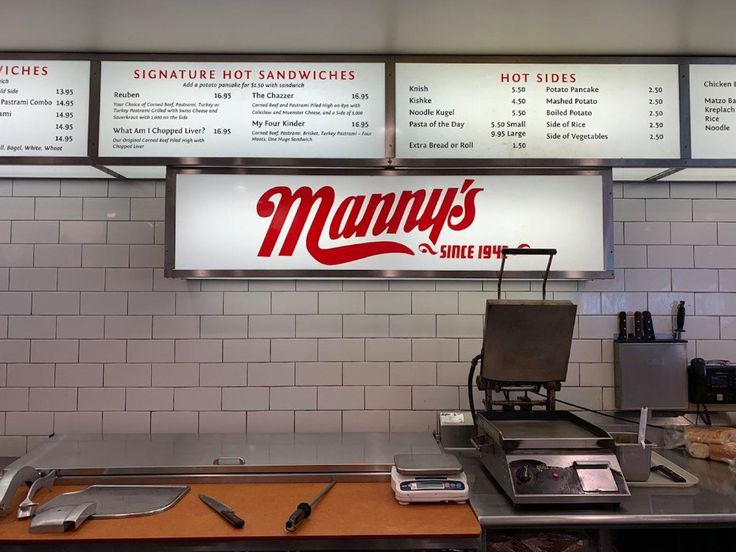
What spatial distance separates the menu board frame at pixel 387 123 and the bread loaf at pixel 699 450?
4.51 ft

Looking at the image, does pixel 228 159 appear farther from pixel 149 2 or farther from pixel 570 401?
pixel 570 401

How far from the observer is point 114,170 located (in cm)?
256

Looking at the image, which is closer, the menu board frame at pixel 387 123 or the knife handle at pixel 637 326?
the menu board frame at pixel 387 123

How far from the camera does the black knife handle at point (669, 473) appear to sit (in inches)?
85.0

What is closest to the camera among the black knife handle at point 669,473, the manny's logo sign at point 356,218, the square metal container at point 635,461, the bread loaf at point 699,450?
the square metal container at point 635,461

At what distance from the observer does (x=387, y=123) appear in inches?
94.0

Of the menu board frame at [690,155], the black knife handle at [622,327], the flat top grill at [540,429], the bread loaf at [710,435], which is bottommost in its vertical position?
the bread loaf at [710,435]

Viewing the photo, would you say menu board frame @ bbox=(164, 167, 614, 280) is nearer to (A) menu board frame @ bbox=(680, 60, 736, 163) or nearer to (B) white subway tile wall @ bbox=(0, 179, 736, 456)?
(B) white subway tile wall @ bbox=(0, 179, 736, 456)

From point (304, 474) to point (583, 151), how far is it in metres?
1.96

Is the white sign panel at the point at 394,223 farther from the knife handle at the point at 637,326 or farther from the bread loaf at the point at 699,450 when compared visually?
the bread loaf at the point at 699,450

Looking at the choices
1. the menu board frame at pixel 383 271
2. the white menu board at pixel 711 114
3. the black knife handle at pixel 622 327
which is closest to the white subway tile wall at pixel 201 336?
the black knife handle at pixel 622 327

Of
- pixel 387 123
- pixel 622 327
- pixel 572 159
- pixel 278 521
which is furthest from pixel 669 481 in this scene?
pixel 387 123

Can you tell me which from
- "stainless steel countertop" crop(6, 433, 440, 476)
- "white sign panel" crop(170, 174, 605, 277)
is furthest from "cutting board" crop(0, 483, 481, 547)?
"white sign panel" crop(170, 174, 605, 277)

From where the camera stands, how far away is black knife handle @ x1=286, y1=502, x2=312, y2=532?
171 centimetres
